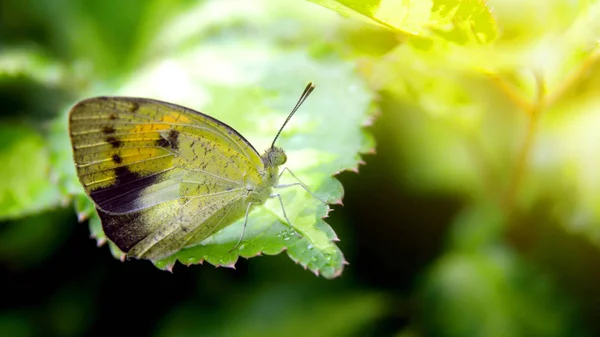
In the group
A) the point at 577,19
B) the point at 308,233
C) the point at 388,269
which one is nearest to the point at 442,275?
the point at 388,269

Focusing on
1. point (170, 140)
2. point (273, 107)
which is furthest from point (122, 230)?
point (273, 107)

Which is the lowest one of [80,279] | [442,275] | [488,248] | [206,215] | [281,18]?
[80,279]

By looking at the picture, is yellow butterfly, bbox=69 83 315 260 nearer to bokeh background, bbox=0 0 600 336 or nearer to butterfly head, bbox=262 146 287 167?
butterfly head, bbox=262 146 287 167

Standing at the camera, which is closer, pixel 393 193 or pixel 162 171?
pixel 162 171

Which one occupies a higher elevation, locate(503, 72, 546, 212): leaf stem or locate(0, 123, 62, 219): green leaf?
locate(503, 72, 546, 212): leaf stem

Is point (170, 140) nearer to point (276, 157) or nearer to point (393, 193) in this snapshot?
point (276, 157)

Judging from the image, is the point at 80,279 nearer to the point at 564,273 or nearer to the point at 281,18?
the point at 281,18

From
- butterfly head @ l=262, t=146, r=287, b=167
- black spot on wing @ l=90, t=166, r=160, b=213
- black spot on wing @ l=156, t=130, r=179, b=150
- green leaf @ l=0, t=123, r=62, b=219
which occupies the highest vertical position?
butterfly head @ l=262, t=146, r=287, b=167

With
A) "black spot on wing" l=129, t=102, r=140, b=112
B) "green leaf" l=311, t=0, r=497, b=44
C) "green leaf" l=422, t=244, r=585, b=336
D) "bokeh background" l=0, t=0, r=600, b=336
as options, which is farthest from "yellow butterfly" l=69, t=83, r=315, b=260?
"green leaf" l=422, t=244, r=585, b=336
